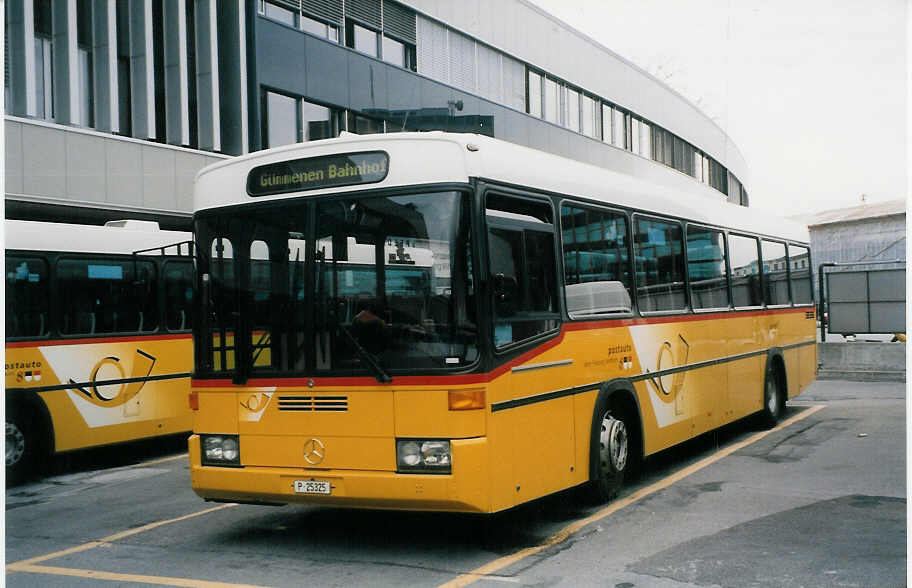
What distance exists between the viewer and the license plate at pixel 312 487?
280 inches

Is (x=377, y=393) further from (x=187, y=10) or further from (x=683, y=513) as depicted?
(x=187, y=10)

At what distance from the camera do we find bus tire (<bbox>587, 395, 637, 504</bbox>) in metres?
8.47

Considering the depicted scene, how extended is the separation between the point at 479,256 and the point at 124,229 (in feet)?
24.7

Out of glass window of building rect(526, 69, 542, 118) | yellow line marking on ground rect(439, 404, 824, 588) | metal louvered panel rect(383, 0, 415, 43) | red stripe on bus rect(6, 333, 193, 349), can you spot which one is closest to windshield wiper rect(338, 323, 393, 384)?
yellow line marking on ground rect(439, 404, 824, 588)

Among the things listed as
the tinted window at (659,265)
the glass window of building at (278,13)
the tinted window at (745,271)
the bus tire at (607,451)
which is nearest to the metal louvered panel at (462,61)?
the glass window of building at (278,13)

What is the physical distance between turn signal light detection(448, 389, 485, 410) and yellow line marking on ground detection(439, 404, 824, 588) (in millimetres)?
1096

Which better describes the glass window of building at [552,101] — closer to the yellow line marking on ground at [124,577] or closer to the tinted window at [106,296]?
the tinted window at [106,296]

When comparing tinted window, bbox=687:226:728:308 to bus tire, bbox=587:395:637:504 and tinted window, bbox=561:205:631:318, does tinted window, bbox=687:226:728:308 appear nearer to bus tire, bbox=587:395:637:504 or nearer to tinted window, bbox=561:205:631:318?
tinted window, bbox=561:205:631:318

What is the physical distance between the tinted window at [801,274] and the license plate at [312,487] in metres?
9.82

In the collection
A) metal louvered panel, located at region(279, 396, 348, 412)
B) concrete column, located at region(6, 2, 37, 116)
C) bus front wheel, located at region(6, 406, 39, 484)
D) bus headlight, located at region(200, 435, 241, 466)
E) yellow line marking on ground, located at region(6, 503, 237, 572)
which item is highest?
concrete column, located at region(6, 2, 37, 116)

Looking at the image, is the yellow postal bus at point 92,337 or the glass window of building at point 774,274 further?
the glass window of building at point 774,274

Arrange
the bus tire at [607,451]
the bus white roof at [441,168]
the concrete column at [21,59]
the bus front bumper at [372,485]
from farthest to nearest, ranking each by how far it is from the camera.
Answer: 1. the concrete column at [21,59]
2. the bus tire at [607,451]
3. the bus white roof at [441,168]
4. the bus front bumper at [372,485]

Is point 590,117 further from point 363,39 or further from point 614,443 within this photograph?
point 614,443

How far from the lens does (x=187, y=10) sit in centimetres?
2209
